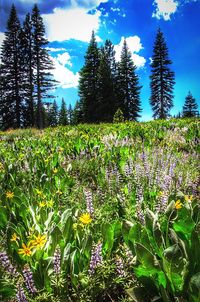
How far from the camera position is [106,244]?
2295 mm

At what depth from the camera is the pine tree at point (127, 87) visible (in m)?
57.3

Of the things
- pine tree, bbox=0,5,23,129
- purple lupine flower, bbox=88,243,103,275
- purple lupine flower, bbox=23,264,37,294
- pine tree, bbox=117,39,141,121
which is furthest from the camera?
pine tree, bbox=117,39,141,121

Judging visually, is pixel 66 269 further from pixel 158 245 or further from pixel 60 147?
pixel 60 147

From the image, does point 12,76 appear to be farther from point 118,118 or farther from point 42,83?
point 118,118

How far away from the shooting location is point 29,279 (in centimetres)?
195

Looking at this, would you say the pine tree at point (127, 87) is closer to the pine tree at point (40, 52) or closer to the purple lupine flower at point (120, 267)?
the pine tree at point (40, 52)

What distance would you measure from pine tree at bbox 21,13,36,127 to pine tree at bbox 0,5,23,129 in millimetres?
713

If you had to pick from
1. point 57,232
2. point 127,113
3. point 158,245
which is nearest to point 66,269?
point 57,232

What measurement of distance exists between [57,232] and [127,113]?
182 ft

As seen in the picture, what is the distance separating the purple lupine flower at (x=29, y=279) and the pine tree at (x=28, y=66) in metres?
46.5

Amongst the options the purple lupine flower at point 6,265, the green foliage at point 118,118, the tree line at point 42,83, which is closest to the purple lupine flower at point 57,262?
the purple lupine flower at point 6,265

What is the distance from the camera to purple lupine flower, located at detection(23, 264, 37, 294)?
75.3 inches

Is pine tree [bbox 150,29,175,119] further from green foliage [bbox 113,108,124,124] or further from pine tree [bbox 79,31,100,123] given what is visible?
green foliage [bbox 113,108,124,124]

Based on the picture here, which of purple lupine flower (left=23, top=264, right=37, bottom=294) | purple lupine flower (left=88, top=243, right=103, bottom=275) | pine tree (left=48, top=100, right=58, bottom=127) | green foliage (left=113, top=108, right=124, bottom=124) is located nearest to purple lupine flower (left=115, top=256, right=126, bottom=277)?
purple lupine flower (left=88, top=243, right=103, bottom=275)
